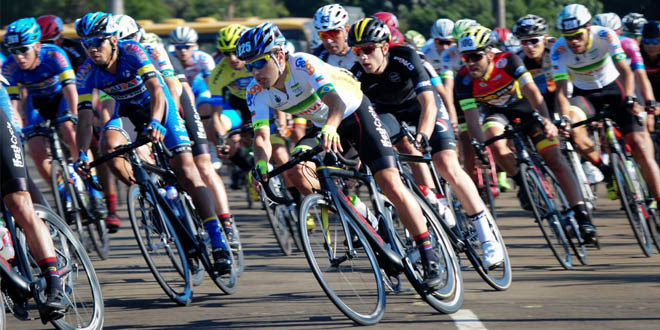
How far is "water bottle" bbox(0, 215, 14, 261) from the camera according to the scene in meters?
6.10

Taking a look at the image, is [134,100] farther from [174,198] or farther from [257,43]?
[257,43]

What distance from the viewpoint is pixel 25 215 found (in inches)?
241

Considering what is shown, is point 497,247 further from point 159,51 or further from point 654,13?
point 654,13

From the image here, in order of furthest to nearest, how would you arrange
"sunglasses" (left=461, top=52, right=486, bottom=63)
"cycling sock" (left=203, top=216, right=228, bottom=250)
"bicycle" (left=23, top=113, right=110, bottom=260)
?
"bicycle" (left=23, top=113, right=110, bottom=260) → "sunglasses" (left=461, top=52, right=486, bottom=63) → "cycling sock" (left=203, top=216, right=228, bottom=250)

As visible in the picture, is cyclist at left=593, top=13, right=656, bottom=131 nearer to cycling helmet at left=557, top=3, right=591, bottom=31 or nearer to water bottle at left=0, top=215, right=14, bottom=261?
cycling helmet at left=557, top=3, right=591, bottom=31

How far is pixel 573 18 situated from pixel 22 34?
496 centimetres

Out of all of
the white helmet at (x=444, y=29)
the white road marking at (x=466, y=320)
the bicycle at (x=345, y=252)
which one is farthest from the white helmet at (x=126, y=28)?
the white helmet at (x=444, y=29)

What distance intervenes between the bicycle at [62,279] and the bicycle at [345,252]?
117 cm

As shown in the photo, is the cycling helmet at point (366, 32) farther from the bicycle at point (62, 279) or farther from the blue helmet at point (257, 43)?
the bicycle at point (62, 279)

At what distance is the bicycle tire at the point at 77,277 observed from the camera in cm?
641

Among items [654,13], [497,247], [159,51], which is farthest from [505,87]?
[654,13]

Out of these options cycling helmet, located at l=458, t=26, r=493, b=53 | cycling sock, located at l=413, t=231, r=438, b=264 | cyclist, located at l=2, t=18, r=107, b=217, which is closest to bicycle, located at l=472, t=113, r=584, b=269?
cycling helmet, located at l=458, t=26, r=493, b=53

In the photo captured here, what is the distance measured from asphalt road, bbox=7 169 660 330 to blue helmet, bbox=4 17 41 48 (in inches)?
82.0

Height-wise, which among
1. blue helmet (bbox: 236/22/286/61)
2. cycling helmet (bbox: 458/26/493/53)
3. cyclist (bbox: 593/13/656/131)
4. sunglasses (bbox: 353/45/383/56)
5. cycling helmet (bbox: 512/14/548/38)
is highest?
blue helmet (bbox: 236/22/286/61)
